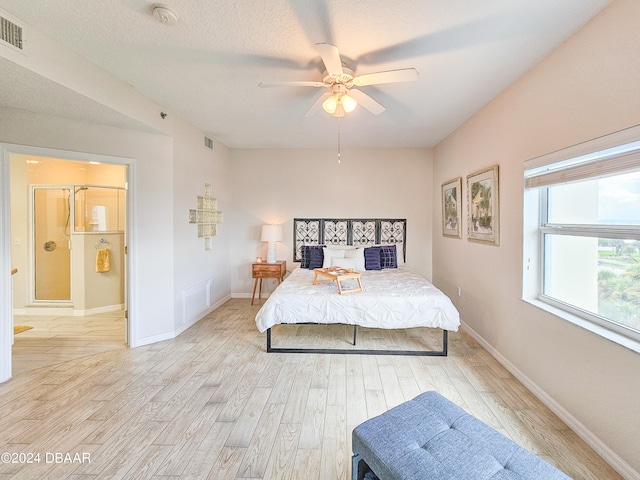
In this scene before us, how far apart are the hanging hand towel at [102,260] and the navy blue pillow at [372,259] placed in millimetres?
4160

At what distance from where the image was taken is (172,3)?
5.72ft

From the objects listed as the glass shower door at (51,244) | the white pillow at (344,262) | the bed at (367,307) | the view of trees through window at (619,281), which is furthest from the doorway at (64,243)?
the view of trees through window at (619,281)

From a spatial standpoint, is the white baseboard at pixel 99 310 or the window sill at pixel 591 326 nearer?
the window sill at pixel 591 326

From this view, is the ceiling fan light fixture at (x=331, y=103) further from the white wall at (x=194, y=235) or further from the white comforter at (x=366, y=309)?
the white wall at (x=194, y=235)

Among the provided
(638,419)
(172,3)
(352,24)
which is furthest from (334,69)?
(638,419)

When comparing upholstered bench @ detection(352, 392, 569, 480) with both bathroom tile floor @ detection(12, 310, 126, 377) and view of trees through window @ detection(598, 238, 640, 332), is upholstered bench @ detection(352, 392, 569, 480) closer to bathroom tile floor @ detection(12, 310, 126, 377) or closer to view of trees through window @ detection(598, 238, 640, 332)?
view of trees through window @ detection(598, 238, 640, 332)

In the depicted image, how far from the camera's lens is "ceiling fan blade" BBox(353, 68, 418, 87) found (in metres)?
2.04

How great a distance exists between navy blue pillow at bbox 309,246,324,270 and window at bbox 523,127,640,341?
280 cm

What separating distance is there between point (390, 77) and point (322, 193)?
3.22 metres

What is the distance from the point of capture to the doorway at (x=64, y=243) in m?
4.42

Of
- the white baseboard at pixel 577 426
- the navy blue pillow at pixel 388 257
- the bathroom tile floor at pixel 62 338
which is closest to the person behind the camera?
the white baseboard at pixel 577 426

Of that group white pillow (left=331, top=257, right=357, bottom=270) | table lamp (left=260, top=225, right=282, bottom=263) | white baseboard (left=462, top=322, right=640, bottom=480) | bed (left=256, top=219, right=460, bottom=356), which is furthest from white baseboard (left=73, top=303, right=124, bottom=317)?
white baseboard (left=462, top=322, right=640, bottom=480)

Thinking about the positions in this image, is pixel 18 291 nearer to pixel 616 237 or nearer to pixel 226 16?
pixel 226 16

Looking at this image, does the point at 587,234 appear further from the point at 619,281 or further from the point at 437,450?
the point at 437,450
